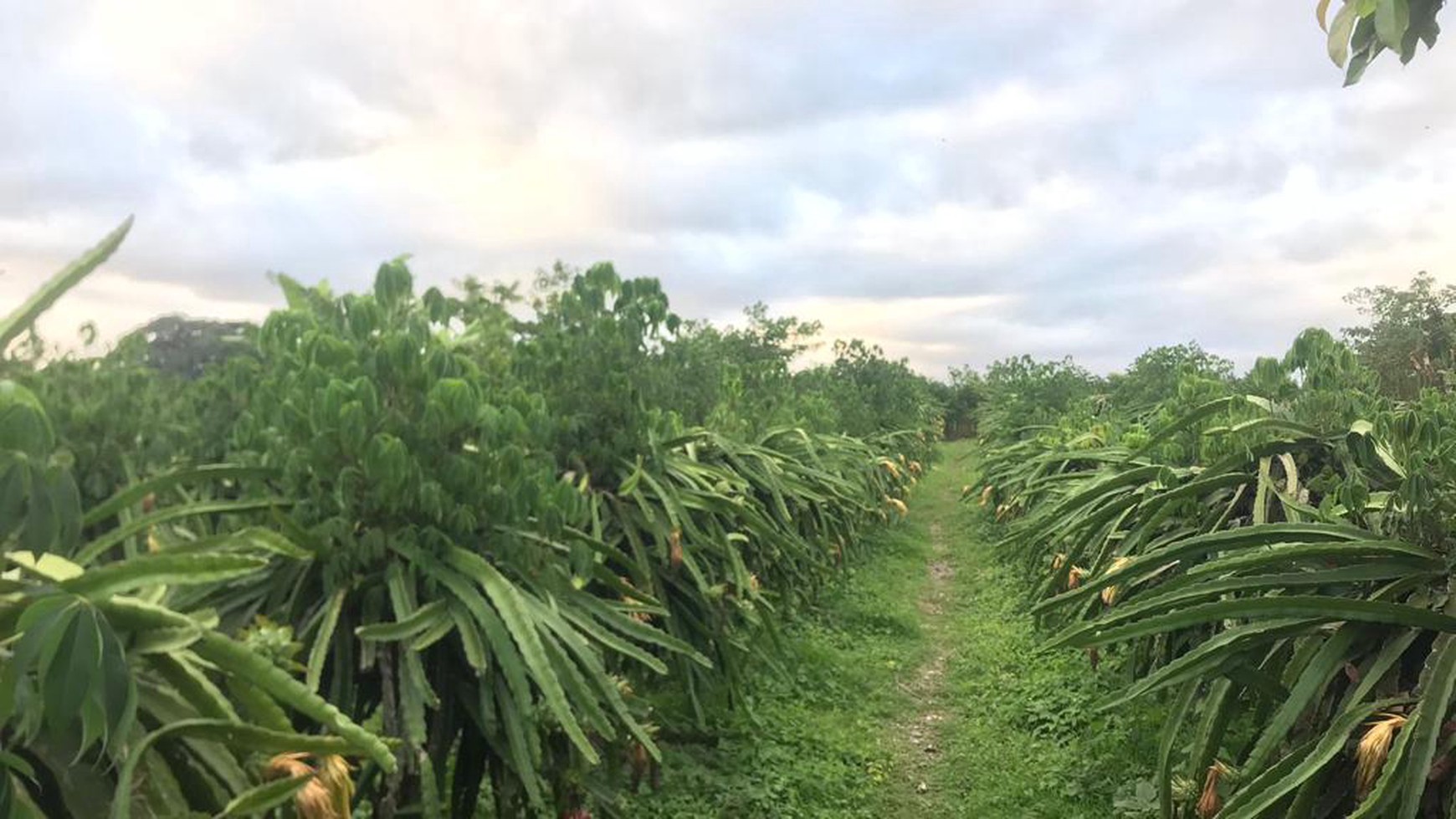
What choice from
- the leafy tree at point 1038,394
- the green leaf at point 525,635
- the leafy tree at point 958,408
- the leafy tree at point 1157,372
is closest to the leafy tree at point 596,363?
the green leaf at point 525,635

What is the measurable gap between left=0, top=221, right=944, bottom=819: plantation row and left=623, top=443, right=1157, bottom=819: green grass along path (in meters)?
0.58

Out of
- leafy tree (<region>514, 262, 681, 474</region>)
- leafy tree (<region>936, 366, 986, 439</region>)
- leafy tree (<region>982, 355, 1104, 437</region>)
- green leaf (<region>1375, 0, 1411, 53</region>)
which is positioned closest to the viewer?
green leaf (<region>1375, 0, 1411, 53</region>)

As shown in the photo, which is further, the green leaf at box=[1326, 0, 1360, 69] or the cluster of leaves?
the green leaf at box=[1326, 0, 1360, 69]

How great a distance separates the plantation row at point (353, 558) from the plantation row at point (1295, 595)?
1932mm

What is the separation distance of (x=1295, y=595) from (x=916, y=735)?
368cm

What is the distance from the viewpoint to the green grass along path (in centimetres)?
537

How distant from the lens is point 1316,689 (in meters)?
3.19

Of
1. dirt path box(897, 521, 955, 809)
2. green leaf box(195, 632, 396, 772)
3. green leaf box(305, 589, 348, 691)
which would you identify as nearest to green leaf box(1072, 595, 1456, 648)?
green leaf box(195, 632, 396, 772)

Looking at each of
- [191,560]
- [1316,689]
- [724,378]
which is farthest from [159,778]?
[724,378]

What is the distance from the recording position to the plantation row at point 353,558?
1.88 metres

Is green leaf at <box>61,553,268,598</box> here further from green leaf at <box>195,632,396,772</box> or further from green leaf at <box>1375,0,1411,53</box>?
green leaf at <box>1375,0,1411,53</box>

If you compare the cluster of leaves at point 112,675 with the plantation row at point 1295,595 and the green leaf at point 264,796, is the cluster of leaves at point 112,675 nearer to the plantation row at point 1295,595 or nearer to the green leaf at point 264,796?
the green leaf at point 264,796

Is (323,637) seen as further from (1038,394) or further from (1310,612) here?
(1038,394)

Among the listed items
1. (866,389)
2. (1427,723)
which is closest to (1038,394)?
(866,389)
